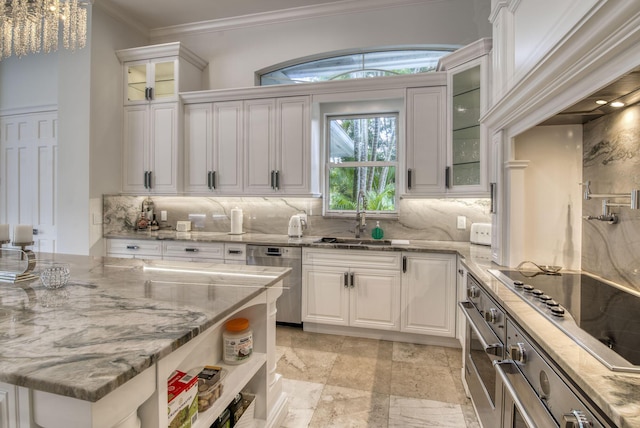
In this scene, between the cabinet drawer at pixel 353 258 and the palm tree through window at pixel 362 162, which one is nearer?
the cabinet drawer at pixel 353 258

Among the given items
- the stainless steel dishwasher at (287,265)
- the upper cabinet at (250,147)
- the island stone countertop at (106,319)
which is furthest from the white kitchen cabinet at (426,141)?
the island stone countertop at (106,319)

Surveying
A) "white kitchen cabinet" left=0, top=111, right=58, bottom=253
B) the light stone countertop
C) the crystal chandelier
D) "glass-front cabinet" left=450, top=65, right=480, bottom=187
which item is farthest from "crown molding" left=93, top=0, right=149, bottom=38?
the light stone countertop

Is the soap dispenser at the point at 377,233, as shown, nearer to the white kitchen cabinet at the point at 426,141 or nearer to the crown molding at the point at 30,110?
the white kitchen cabinet at the point at 426,141

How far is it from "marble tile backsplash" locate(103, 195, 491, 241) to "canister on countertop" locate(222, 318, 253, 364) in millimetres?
2338

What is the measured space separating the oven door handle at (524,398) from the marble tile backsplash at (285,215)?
7.64 ft

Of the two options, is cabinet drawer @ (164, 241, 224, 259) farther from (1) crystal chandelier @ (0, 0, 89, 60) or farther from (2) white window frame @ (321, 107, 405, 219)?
(1) crystal chandelier @ (0, 0, 89, 60)

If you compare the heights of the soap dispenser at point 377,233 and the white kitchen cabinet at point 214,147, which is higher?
the white kitchen cabinet at point 214,147

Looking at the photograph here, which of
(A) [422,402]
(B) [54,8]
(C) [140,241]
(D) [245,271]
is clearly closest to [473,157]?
(A) [422,402]

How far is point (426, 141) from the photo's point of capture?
323cm

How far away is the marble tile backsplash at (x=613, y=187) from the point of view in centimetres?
147

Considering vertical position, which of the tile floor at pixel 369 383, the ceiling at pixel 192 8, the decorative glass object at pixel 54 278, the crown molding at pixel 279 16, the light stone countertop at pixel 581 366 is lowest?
the tile floor at pixel 369 383

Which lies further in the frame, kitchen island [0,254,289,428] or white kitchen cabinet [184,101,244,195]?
white kitchen cabinet [184,101,244,195]

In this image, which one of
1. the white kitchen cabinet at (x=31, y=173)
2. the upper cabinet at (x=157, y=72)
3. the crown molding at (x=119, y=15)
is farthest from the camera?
the white kitchen cabinet at (x=31, y=173)

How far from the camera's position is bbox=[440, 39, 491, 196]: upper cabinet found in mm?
2850
